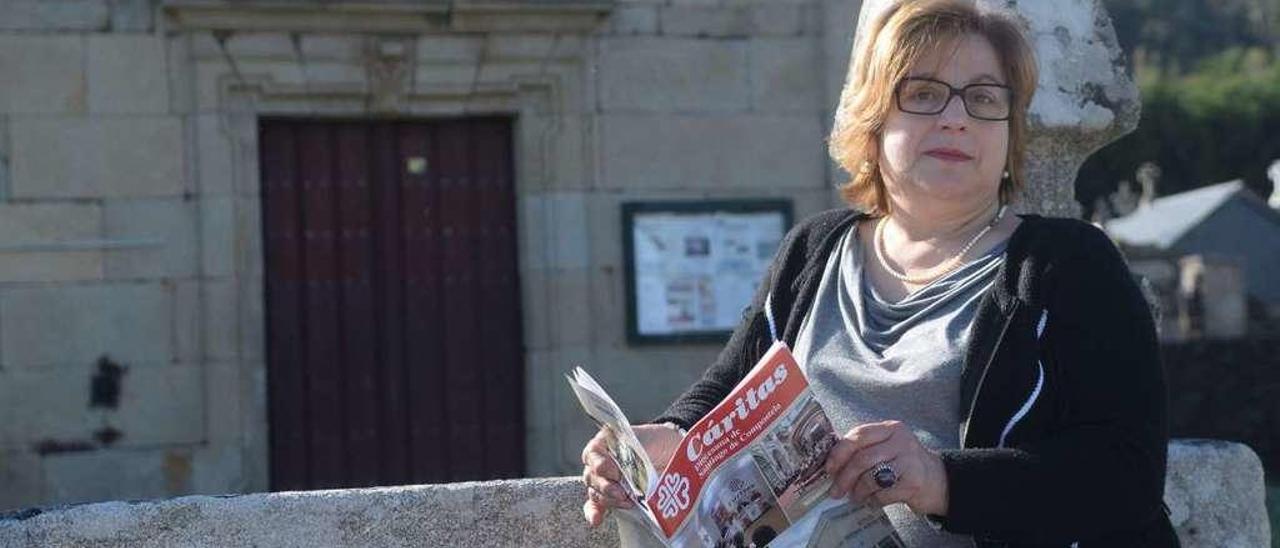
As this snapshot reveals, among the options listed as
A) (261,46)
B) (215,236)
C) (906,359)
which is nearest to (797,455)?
(906,359)

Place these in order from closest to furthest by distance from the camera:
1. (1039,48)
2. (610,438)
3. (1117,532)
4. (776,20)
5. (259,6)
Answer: (1117,532), (610,438), (1039,48), (259,6), (776,20)

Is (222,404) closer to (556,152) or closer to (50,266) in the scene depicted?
(50,266)

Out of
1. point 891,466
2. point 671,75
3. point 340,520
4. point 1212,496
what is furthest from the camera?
point 671,75

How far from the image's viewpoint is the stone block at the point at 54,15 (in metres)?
8.23

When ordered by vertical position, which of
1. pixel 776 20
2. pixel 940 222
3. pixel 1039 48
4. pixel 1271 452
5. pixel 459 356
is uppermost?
pixel 776 20

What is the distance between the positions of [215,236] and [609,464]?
5.64 meters

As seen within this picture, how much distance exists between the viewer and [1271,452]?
1322cm

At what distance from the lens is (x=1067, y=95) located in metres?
4.13

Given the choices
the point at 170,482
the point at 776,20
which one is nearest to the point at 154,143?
the point at 170,482

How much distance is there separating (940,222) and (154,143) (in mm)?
5911

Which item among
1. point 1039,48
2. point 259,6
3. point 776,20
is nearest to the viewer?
point 1039,48

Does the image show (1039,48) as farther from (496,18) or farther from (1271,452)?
(1271,452)

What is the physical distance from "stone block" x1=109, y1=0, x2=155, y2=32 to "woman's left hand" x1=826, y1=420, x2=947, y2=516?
20.6 ft

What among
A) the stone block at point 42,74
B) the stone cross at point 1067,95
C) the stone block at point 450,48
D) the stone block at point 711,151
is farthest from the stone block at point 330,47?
the stone cross at point 1067,95
